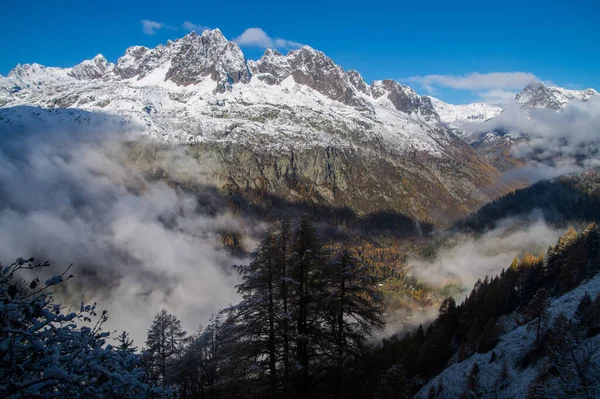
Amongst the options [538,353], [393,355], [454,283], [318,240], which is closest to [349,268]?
[318,240]

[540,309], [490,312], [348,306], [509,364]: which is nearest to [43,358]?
[348,306]

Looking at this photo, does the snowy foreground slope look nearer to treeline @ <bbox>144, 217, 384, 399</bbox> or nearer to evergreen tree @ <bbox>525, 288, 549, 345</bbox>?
evergreen tree @ <bbox>525, 288, 549, 345</bbox>

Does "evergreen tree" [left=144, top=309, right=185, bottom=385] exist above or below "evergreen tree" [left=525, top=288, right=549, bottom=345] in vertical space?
above

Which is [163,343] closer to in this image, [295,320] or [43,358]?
[295,320]

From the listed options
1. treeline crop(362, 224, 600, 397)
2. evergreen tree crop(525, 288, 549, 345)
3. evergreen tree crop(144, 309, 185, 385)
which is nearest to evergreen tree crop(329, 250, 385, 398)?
treeline crop(362, 224, 600, 397)

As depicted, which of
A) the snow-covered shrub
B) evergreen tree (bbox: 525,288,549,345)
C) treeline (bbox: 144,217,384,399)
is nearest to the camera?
the snow-covered shrub

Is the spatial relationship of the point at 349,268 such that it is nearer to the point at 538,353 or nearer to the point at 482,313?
the point at 538,353
